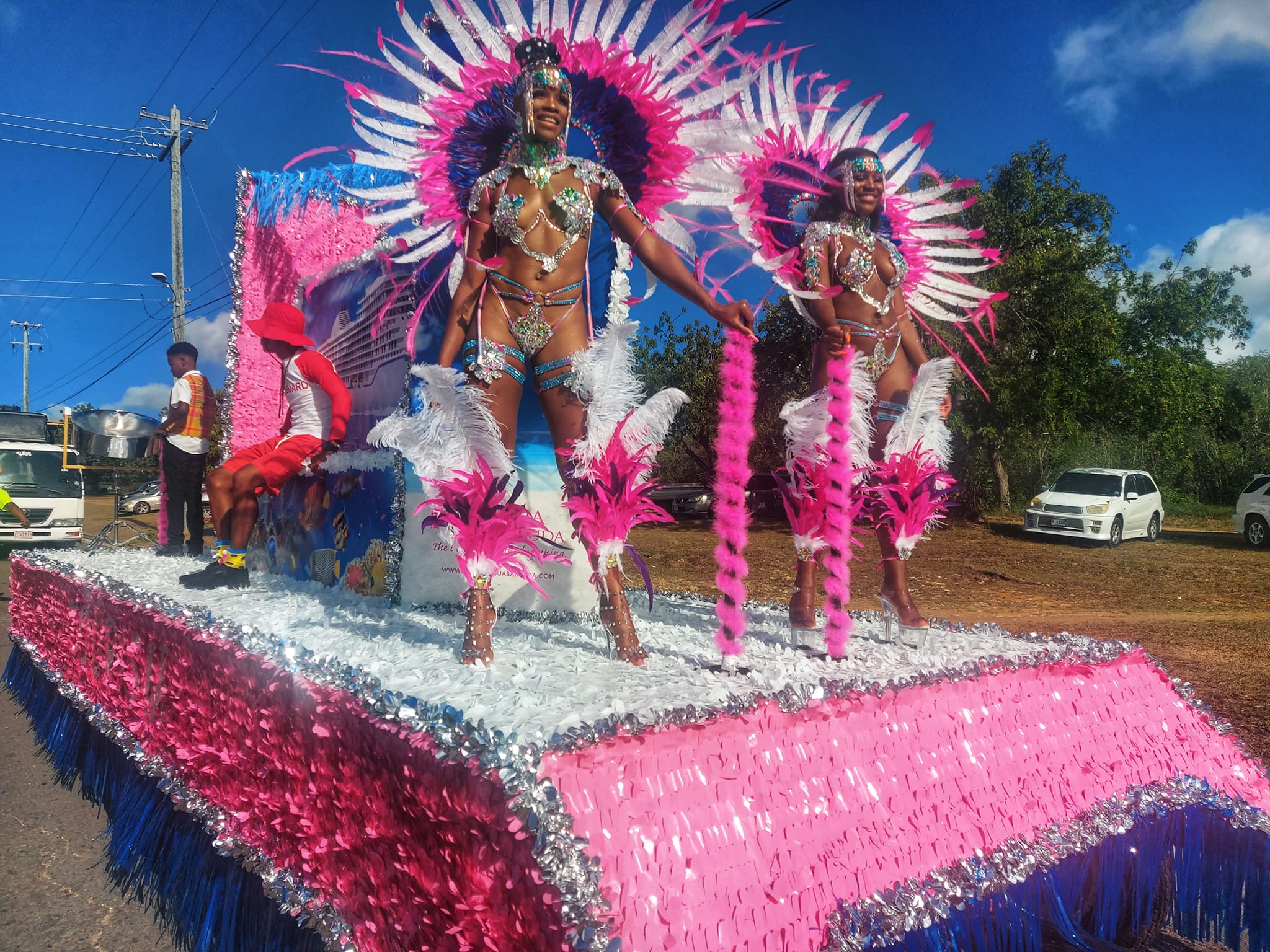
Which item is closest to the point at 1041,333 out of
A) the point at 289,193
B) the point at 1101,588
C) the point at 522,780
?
the point at 1101,588

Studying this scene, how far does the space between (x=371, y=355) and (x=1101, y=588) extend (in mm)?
10363

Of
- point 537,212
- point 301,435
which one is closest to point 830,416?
point 537,212

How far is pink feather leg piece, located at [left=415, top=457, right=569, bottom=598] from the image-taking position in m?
2.19

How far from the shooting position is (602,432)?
234 centimetres

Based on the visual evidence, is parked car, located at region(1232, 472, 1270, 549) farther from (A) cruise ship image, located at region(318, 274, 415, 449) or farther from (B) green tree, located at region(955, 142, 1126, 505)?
(A) cruise ship image, located at region(318, 274, 415, 449)

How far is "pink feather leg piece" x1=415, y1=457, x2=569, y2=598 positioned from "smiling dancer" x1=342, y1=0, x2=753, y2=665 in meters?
0.17

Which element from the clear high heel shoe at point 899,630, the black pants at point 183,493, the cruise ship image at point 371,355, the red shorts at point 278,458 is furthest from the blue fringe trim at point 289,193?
the clear high heel shoe at point 899,630

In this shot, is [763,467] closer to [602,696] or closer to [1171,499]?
[1171,499]

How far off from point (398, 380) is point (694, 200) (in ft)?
6.03

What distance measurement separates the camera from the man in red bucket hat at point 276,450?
3.62m

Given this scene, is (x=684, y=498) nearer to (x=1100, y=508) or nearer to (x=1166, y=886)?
(x=1100, y=508)

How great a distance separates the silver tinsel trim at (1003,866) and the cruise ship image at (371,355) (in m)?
2.87

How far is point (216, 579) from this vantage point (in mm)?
3725

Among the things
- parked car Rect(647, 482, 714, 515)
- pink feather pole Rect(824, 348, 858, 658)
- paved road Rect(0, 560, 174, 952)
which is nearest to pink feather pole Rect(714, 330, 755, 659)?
pink feather pole Rect(824, 348, 858, 658)
